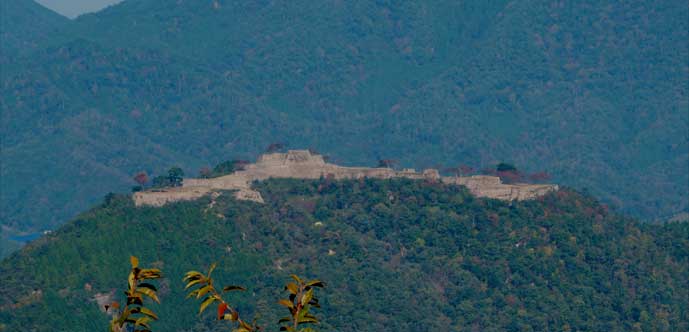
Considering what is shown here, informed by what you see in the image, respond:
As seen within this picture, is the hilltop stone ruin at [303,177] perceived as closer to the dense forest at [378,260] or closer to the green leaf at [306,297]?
the dense forest at [378,260]

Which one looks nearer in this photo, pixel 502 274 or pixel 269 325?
pixel 269 325

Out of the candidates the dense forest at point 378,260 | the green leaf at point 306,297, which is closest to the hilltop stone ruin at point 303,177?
the dense forest at point 378,260

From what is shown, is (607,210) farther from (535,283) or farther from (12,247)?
(12,247)

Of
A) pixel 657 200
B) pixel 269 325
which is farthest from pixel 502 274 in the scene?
pixel 657 200

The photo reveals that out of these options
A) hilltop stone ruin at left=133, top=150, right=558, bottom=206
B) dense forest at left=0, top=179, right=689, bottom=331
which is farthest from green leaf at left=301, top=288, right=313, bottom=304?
hilltop stone ruin at left=133, top=150, right=558, bottom=206

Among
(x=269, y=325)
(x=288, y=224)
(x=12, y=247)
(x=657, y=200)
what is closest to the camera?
(x=269, y=325)

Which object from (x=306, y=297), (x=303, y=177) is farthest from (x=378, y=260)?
(x=306, y=297)
